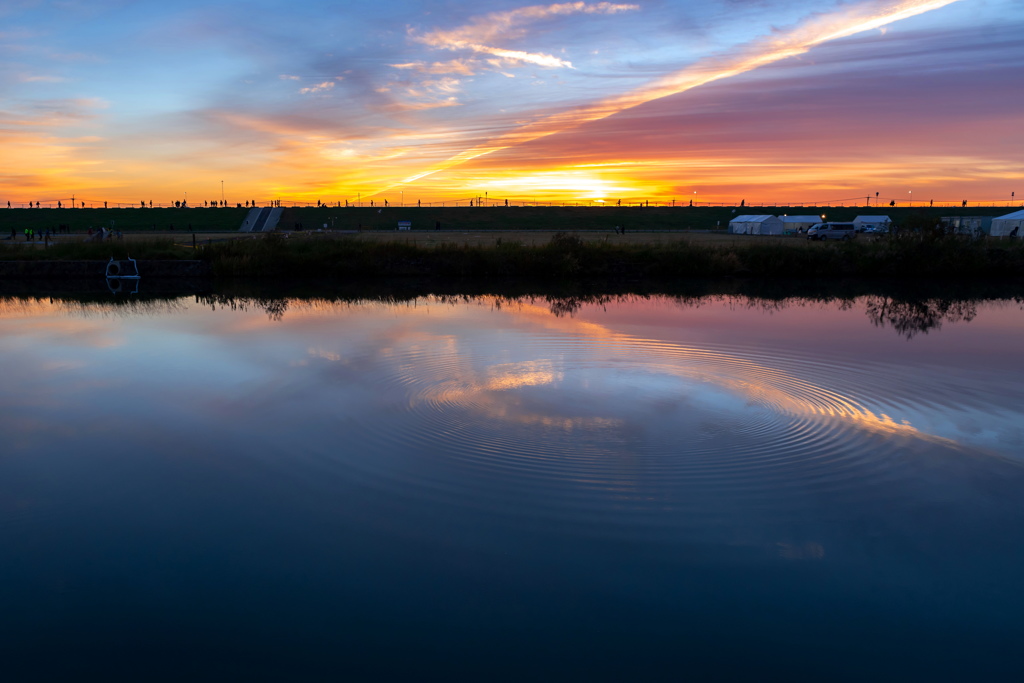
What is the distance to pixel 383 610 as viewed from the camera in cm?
512

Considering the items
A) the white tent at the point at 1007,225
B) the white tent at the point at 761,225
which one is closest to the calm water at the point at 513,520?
the white tent at the point at 1007,225

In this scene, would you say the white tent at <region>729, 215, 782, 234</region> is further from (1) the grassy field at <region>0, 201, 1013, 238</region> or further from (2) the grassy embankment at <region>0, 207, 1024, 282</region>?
(2) the grassy embankment at <region>0, 207, 1024, 282</region>

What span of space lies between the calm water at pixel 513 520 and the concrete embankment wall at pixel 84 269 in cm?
1901

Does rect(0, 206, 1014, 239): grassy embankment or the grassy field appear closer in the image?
the grassy field

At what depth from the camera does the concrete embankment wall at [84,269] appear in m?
30.1

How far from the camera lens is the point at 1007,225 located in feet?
185

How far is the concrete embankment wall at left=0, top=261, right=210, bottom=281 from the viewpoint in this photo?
1187 inches

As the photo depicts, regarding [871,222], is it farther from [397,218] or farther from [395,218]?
[395,218]

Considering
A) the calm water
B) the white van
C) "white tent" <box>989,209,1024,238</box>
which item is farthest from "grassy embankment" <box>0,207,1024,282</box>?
the white van

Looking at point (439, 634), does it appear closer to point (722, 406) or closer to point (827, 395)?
point (722, 406)

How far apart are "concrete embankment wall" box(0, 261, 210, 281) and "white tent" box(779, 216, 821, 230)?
2486 inches

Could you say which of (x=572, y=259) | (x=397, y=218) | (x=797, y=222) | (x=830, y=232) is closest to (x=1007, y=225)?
(x=830, y=232)

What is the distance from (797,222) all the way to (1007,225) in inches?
901

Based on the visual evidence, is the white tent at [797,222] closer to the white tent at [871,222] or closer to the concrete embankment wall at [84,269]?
the white tent at [871,222]
